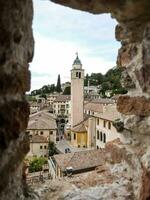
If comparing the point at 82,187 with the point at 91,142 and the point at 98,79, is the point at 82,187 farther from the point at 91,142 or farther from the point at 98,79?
the point at 98,79

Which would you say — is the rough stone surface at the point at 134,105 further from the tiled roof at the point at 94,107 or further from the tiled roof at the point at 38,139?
the tiled roof at the point at 94,107

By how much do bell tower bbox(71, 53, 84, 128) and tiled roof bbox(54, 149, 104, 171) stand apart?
15946 millimetres

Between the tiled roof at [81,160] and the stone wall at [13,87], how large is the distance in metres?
11.6

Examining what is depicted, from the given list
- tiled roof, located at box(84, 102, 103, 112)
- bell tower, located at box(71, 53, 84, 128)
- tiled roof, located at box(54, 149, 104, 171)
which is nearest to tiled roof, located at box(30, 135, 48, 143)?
bell tower, located at box(71, 53, 84, 128)

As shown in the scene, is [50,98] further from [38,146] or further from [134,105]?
[134,105]

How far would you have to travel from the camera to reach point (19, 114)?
1422 millimetres

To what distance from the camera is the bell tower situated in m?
31.6

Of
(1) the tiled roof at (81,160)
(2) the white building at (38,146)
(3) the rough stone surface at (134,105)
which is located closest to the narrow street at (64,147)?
(2) the white building at (38,146)

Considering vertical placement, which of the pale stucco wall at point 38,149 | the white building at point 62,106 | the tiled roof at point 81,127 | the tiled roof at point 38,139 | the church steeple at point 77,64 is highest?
the church steeple at point 77,64

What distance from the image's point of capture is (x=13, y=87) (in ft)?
4.62

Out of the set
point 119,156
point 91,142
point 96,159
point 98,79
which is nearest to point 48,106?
point 98,79

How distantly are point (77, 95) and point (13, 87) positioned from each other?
3041cm

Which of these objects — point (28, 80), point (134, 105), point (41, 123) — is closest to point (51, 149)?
point (41, 123)

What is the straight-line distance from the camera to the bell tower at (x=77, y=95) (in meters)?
31.6
